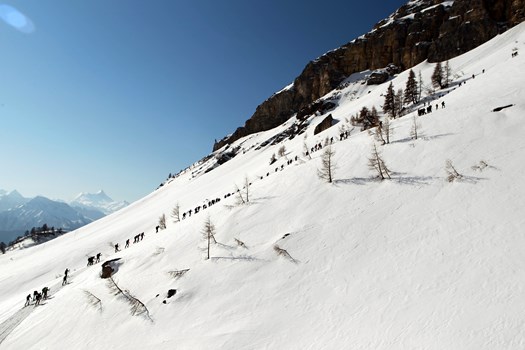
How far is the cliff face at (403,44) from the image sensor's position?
104m

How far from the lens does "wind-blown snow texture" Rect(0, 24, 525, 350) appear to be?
12.3 meters

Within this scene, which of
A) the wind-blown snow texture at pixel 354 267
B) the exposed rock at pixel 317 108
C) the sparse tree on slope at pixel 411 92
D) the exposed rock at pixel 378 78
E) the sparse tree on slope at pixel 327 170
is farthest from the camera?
the exposed rock at pixel 378 78

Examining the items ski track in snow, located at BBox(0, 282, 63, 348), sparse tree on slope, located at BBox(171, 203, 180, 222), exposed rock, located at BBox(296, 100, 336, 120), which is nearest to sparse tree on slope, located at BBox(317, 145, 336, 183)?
sparse tree on slope, located at BBox(171, 203, 180, 222)

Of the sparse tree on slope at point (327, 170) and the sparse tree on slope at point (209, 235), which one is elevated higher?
the sparse tree on slope at point (327, 170)

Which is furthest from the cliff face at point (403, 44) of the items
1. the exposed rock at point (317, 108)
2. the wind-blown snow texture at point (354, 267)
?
the wind-blown snow texture at point (354, 267)

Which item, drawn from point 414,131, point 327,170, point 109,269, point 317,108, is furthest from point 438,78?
point 109,269

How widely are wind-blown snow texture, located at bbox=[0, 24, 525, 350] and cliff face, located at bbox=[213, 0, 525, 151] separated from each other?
9464 cm

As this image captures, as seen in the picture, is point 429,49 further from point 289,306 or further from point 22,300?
point 22,300

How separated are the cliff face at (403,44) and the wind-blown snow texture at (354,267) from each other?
311ft

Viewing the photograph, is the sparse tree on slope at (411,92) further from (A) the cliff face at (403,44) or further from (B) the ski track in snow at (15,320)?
(B) the ski track in snow at (15,320)

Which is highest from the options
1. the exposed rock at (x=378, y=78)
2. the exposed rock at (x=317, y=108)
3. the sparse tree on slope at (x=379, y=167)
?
the exposed rock at (x=378, y=78)

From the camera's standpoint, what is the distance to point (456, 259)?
1458 centimetres

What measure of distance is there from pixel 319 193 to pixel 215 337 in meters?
15.2

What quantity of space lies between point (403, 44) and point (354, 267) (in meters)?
135
